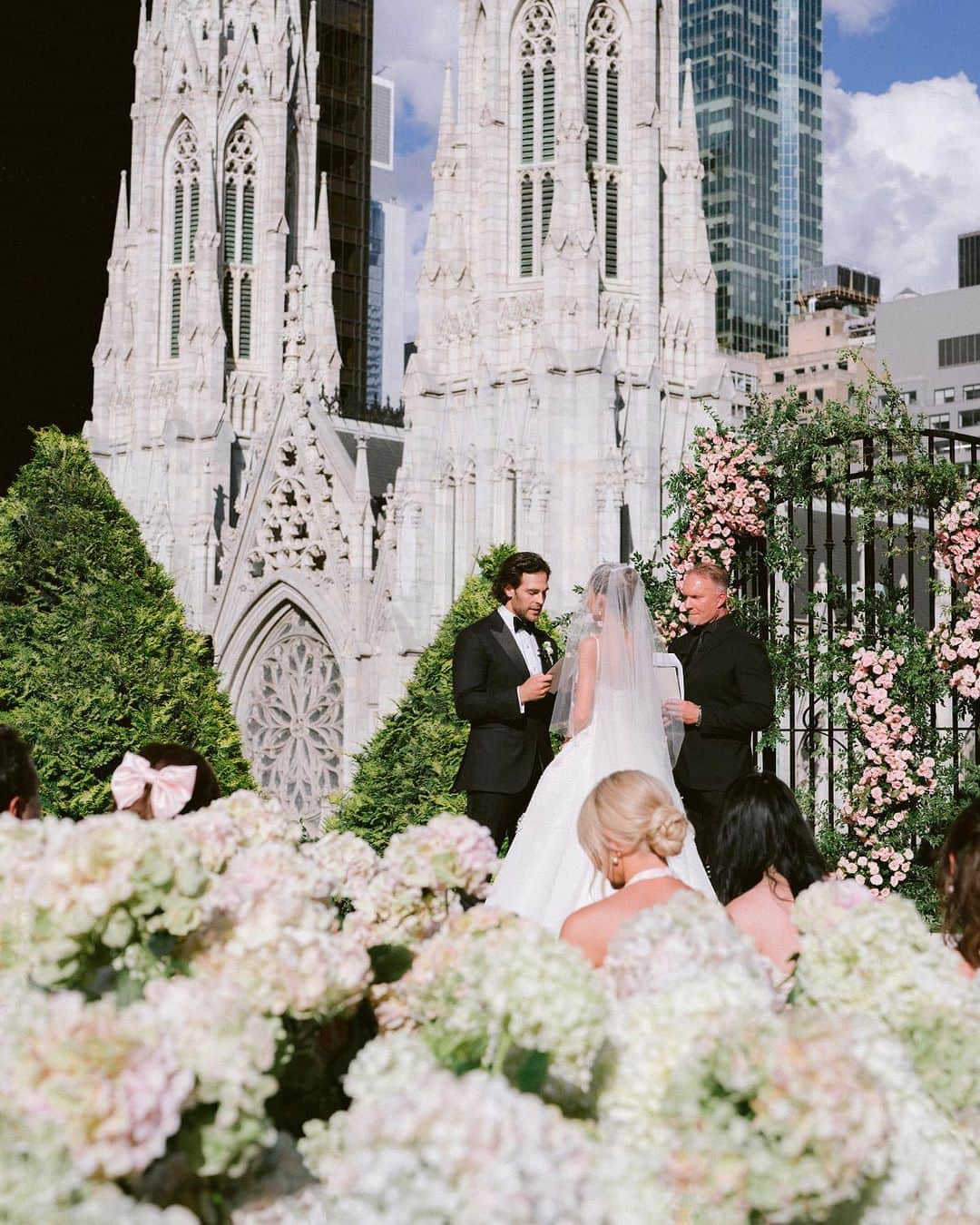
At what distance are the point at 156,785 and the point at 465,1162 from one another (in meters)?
3.09

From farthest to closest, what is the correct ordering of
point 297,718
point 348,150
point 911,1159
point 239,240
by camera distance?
point 348,150, point 239,240, point 297,718, point 911,1159

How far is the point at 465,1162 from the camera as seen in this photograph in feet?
6.13

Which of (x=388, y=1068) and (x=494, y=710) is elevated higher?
(x=494, y=710)

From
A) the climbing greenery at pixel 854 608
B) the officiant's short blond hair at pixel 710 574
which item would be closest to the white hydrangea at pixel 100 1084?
the officiant's short blond hair at pixel 710 574

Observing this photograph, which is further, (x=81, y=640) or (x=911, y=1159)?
(x=81, y=640)

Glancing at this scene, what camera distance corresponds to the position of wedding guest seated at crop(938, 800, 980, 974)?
13.4ft

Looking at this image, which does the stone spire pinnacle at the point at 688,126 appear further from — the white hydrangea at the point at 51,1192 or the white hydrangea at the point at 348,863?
the white hydrangea at the point at 51,1192

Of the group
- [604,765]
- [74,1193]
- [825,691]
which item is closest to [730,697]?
[604,765]

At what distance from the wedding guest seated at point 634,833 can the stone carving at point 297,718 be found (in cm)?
2895

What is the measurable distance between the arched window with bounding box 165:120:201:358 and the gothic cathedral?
2.5 inches

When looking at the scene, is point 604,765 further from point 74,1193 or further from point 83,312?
point 83,312

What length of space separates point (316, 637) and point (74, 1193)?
32437 mm

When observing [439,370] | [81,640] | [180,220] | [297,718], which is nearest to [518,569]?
[81,640]

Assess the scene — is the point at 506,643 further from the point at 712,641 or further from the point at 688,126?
the point at 688,126
